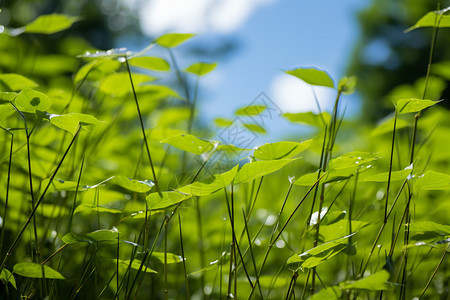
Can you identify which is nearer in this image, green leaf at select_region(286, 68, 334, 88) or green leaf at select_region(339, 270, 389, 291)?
green leaf at select_region(339, 270, 389, 291)

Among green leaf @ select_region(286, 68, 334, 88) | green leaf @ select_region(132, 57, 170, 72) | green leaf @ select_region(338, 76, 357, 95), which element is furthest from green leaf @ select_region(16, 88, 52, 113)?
green leaf @ select_region(338, 76, 357, 95)

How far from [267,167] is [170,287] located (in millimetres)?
801

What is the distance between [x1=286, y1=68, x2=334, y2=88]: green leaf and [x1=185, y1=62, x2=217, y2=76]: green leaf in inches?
11.3

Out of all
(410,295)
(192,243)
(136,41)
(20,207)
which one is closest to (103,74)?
(20,207)

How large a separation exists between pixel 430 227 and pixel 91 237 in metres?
0.46

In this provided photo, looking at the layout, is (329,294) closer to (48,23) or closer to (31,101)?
(31,101)

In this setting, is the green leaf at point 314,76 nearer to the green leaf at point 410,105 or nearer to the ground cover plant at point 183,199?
the ground cover plant at point 183,199

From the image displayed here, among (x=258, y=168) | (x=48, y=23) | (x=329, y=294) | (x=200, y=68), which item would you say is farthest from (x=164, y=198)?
(x=48, y=23)

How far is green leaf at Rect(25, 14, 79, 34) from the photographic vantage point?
2.99 feet

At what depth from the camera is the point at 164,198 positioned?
1.76 ft

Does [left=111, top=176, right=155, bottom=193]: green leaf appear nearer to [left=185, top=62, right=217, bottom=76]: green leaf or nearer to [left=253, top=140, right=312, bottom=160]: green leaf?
[left=253, top=140, right=312, bottom=160]: green leaf

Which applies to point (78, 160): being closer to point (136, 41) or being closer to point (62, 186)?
point (62, 186)

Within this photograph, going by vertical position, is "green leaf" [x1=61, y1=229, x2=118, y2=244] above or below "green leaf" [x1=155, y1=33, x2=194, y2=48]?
below

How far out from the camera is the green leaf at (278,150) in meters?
0.57
